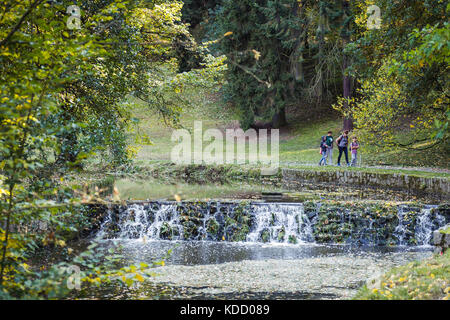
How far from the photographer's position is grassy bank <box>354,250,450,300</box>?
18.4 ft

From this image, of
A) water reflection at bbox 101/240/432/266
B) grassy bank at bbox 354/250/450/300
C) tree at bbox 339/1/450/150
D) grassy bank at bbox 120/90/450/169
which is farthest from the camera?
grassy bank at bbox 120/90/450/169

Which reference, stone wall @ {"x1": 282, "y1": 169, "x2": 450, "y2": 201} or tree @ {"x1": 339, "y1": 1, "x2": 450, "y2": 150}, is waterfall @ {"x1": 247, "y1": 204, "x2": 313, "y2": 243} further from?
stone wall @ {"x1": 282, "y1": 169, "x2": 450, "y2": 201}

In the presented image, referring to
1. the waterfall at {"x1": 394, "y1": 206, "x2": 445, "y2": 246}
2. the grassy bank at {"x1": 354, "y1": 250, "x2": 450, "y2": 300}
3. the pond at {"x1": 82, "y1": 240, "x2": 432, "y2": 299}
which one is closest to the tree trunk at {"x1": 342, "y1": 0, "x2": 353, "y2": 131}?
the waterfall at {"x1": 394, "y1": 206, "x2": 445, "y2": 246}

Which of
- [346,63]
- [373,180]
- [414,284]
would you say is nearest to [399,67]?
[414,284]

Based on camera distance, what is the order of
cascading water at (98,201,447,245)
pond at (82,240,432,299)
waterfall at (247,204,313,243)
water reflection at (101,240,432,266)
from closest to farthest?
pond at (82,240,432,299) < water reflection at (101,240,432,266) < cascading water at (98,201,447,245) < waterfall at (247,204,313,243)

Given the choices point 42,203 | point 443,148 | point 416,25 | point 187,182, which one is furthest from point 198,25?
point 42,203

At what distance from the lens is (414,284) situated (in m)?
6.04

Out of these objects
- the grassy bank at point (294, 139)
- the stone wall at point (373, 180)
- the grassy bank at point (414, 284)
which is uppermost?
the grassy bank at point (294, 139)

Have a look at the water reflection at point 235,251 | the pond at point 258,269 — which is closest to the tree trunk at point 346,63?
the water reflection at point 235,251

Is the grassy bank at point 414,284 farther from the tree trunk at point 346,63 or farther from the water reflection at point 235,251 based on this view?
the tree trunk at point 346,63

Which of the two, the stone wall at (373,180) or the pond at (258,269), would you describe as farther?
the stone wall at (373,180)

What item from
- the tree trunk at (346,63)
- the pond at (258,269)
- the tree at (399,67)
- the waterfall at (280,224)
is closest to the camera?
the pond at (258,269)

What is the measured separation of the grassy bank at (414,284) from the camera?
5.60 meters

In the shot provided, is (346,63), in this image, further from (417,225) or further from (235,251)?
(235,251)
